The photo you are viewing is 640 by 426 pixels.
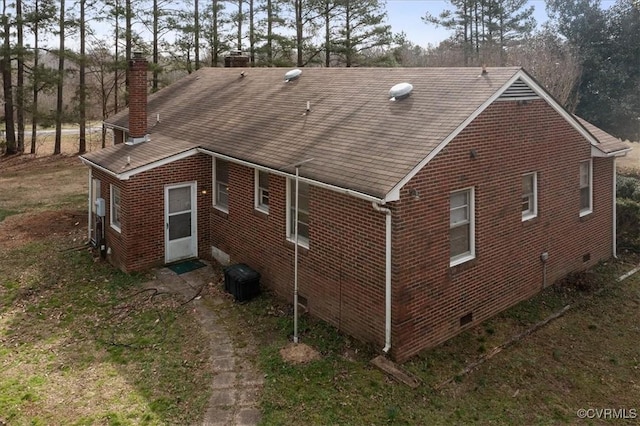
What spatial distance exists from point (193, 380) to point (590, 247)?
410 inches

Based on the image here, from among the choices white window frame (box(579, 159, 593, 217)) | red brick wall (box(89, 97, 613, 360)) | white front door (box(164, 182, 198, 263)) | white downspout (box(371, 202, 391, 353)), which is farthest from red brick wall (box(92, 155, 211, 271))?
white window frame (box(579, 159, 593, 217))

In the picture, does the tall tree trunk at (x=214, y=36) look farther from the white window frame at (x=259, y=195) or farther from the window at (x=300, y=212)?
the window at (x=300, y=212)

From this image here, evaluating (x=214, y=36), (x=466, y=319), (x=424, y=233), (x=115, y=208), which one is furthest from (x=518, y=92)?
(x=214, y=36)

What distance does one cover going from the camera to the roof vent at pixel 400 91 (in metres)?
11.3

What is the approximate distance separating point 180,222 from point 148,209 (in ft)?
3.00

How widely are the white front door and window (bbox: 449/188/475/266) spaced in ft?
22.4

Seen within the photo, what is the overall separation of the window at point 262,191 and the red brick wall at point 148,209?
88.1 inches

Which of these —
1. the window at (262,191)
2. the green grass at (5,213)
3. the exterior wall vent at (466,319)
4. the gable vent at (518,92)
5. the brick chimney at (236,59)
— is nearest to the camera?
the exterior wall vent at (466,319)

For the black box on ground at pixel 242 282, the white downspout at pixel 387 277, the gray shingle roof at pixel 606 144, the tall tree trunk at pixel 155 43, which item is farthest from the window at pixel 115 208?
the tall tree trunk at pixel 155 43

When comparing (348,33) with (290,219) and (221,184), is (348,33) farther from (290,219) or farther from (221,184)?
(290,219)

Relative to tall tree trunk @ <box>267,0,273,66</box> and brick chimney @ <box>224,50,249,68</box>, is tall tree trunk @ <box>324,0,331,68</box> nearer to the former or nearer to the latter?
tall tree trunk @ <box>267,0,273,66</box>

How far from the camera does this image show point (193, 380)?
8.50m

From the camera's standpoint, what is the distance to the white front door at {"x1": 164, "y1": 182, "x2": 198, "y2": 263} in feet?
43.9

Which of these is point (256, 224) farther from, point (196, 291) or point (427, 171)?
point (427, 171)
